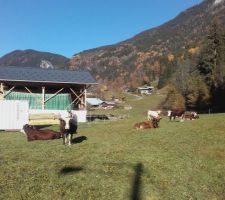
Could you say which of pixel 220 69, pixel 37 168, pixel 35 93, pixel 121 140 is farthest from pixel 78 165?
pixel 220 69

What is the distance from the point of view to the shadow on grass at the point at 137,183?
14.0 meters

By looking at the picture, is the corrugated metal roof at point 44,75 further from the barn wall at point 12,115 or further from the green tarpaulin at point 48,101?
the barn wall at point 12,115

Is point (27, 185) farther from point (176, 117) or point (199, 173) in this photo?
point (176, 117)

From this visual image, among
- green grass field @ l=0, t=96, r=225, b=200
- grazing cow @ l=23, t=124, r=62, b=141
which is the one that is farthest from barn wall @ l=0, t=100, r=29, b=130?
green grass field @ l=0, t=96, r=225, b=200

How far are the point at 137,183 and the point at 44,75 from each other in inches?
1260

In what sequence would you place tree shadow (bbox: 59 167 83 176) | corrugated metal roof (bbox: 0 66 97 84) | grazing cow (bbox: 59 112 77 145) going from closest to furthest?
tree shadow (bbox: 59 167 83 176)
grazing cow (bbox: 59 112 77 145)
corrugated metal roof (bbox: 0 66 97 84)

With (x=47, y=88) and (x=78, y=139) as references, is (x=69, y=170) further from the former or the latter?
(x=47, y=88)

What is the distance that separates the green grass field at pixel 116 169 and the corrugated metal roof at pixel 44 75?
64.9ft

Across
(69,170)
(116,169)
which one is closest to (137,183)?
(116,169)

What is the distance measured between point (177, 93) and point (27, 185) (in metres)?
89.0

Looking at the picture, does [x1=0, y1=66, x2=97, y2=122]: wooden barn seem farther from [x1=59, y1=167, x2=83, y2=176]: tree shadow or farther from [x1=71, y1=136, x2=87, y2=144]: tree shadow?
[x1=59, y1=167, x2=83, y2=176]: tree shadow

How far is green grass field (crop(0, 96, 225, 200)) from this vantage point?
551 inches

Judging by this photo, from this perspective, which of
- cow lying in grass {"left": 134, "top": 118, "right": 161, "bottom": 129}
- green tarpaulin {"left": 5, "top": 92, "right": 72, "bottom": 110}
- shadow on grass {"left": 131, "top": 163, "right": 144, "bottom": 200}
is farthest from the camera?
green tarpaulin {"left": 5, "top": 92, "right": 72, "bottom": 110}

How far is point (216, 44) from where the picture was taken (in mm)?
80812
